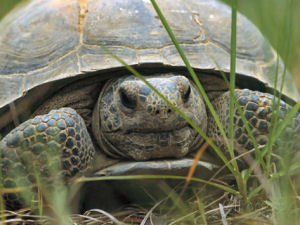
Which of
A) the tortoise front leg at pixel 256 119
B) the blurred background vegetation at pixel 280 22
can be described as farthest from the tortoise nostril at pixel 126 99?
the blurred background vegetation at pixel 280 22

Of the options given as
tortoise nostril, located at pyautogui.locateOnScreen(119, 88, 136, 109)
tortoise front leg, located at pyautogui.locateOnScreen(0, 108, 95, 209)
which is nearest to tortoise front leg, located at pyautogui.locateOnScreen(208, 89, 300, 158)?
tortoise nostril, located at pyautogui.locateOnScreen(119, 88, 136, 109)

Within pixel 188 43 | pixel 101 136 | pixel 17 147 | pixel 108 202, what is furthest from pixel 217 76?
pixel 17 147

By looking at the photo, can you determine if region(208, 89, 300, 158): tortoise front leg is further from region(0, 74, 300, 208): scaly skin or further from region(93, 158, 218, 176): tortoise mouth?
region(93, 158, 218, 176): tortoise mouth

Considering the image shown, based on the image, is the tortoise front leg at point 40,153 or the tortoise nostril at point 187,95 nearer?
the tortoise front leg at point 40,153

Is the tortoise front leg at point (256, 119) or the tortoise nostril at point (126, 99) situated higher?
the tortoise nostril at point (126, 99)

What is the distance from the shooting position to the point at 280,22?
300 centimetres

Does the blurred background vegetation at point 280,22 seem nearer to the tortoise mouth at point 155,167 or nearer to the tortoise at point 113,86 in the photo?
the tortoise at point 113,86

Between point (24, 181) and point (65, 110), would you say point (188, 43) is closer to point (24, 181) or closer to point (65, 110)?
point (65, 110)

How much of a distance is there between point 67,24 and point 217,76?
41.7 inches

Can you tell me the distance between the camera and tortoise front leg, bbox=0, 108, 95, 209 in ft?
8.09

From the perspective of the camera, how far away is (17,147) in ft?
8.20

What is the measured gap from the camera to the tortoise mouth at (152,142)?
254 cm

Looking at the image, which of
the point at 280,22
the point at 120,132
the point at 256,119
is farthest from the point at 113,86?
the point at 280,22

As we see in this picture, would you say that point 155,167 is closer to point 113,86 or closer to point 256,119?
point 113,86
